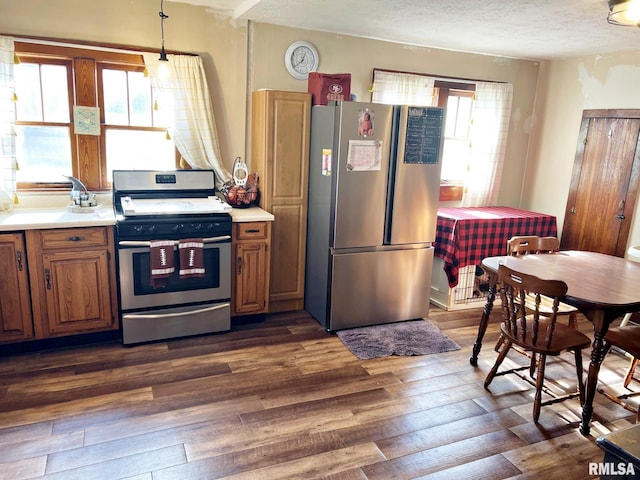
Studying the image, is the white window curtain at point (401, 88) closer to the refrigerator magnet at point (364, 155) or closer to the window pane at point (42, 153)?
the refrigerator magnet at point (364, 155)

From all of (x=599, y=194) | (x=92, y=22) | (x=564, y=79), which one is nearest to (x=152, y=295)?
(x=92, y=22)

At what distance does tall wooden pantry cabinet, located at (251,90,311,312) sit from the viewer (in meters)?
3.64

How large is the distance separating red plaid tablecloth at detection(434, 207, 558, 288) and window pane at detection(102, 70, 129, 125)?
275 centimetres

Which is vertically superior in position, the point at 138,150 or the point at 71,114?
the point at 71,114

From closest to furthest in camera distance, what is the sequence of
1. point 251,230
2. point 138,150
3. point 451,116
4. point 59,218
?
1. point 59,218
2. point 251,230
3. point 138,150
4. point 451,116

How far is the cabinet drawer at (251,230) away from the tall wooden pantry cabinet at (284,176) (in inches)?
8.7

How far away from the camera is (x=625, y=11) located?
2748 mm

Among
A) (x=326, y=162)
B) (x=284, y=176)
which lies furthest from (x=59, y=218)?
(x=326, y=162)

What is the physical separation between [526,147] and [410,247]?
7.59 feet

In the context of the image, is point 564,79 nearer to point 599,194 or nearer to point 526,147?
point 526,147

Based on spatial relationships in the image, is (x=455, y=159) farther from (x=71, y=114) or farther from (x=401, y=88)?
(x=71, y=114)

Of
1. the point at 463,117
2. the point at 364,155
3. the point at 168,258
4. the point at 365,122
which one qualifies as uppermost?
the point at 463,117

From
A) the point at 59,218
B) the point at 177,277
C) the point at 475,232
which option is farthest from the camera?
the point at 475,232

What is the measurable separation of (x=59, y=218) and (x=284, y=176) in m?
1.60
